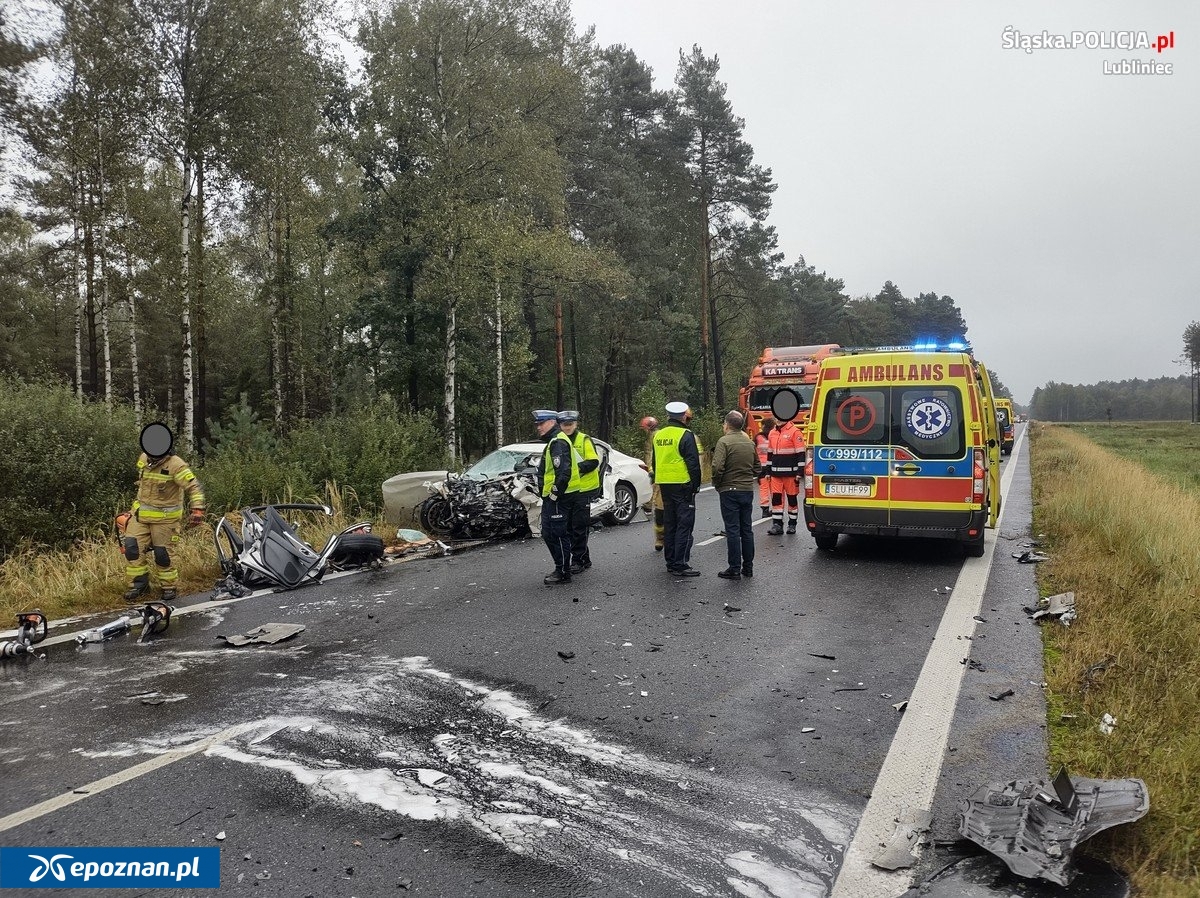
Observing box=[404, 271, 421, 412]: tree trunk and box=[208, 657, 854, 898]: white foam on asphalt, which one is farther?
box=[404, 271, 421, 412]: tree trunk

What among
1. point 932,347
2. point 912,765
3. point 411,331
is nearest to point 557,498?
point 932,347

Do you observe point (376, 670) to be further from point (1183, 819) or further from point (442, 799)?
point (1183, 819)

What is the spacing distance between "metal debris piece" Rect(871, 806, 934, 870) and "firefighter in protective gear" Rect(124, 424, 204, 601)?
22.4 feet

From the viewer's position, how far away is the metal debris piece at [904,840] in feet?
9.27

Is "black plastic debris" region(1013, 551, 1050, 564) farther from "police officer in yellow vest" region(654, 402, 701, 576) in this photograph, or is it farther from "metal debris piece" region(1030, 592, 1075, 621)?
"police officer in yellow vest" region(654, 402, 701, 576)

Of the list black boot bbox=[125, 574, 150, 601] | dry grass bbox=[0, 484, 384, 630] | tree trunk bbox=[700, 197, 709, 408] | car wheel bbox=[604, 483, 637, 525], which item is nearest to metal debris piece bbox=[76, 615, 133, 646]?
dry grass bbox=[0, 484, 384, 630]

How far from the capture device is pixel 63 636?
6.09 m

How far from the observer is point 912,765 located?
3584 millimetres

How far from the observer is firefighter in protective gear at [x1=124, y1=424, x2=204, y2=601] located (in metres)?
7.44

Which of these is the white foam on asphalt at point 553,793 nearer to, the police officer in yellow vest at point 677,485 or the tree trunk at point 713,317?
the police officer in yellow vest at point 677,485

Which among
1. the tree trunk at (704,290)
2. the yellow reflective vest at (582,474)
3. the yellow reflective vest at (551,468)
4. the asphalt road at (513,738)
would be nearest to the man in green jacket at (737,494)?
the asphalt road at (513,738)

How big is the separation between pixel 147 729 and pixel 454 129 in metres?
19.4

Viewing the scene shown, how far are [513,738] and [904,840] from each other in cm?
189

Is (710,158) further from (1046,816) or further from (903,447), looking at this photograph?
(1046,816)
